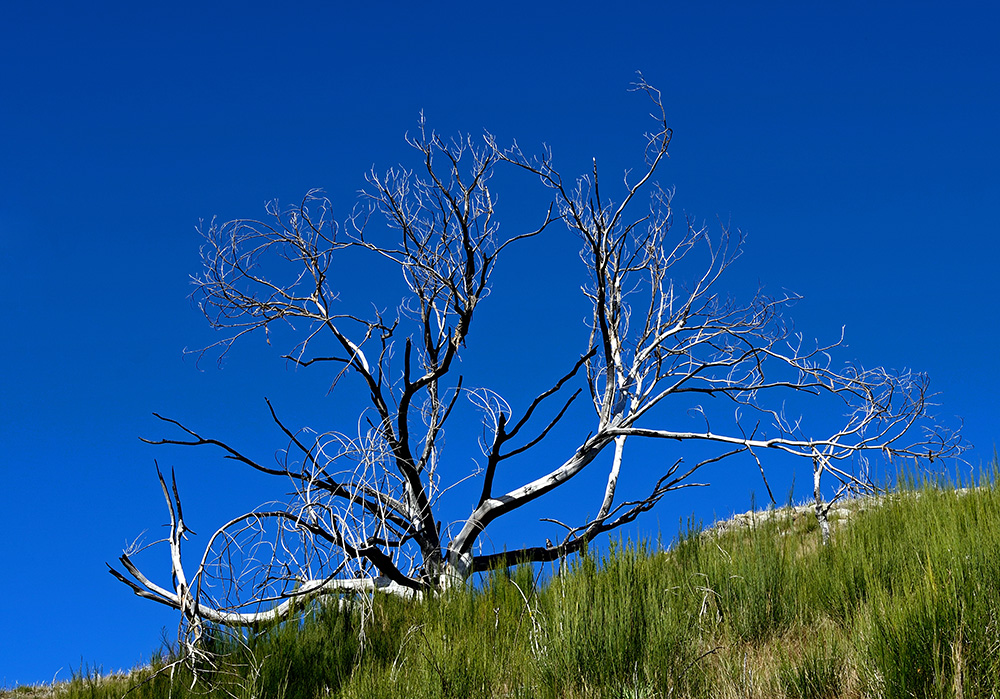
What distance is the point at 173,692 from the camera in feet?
19.2

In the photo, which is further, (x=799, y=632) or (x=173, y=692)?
(x=173, y=692)

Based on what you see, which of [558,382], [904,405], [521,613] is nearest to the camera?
[521,613]

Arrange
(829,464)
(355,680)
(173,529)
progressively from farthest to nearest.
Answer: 1. (829,464)
2. (173,529)
3. (355,680)

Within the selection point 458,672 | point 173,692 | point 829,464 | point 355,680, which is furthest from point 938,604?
Answer: point 173,692

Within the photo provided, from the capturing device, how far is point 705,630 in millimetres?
5395

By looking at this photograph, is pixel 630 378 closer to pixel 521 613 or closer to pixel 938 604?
pixel 521 613

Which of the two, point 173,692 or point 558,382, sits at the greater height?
point 558,382

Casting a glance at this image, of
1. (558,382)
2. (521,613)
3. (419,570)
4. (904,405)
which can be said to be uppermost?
(558,382)

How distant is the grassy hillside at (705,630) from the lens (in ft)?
13.1

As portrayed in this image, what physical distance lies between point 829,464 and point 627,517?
2.55 metres

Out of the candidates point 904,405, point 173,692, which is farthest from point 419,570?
point 904,405

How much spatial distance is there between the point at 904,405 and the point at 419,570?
5892 millimetres

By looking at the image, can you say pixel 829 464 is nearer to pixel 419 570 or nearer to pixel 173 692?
pixel 419 570

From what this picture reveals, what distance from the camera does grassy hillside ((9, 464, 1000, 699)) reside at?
13.1 feet
